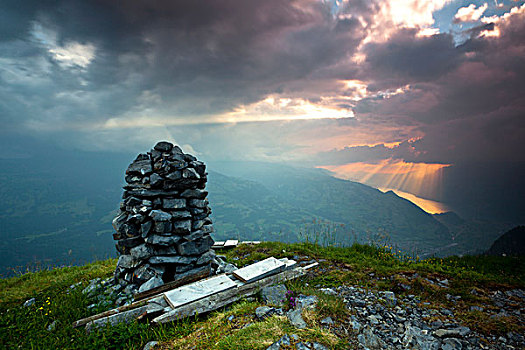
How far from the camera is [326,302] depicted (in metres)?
5.74

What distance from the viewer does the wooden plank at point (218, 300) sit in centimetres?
601

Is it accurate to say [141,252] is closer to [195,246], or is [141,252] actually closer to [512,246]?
[195,246]

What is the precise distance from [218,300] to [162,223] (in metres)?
3.92

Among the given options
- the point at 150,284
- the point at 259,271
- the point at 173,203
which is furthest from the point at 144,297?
the point at 259,271

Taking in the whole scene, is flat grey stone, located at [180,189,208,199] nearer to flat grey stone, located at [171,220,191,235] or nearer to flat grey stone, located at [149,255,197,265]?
flat grey stone, located at [171,220,191,235]

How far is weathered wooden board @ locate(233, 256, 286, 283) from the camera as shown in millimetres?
7387

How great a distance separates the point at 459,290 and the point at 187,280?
9.04 meters

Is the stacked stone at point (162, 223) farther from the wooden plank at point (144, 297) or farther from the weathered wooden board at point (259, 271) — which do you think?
the weathered wooden board at point (259, 271)

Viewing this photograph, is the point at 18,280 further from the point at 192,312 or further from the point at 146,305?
the point at 192,312

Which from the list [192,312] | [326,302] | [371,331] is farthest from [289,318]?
[192,312]

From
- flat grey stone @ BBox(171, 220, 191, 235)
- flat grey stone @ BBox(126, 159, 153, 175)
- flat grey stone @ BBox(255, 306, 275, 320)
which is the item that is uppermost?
flat grey stone @ BBox(126, 159, 153, 175)

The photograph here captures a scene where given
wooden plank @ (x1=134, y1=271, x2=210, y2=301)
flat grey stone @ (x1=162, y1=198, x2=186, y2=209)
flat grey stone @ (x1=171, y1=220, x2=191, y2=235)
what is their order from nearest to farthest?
wooden plank @ (x1=134, y1=271, x2=210, y2=301), flat grey stone @ (x1=171, y1=220, x2=191, y2=235), flat grey stone @ (x1=162, y1=198, x2=186, y2=209)

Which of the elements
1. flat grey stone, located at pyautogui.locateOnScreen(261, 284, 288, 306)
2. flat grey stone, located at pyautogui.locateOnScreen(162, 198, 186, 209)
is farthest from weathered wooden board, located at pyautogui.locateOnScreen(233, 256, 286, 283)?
flat grey stone, located at pyautogui.locateOnScreen(162, 198, 186, 209)

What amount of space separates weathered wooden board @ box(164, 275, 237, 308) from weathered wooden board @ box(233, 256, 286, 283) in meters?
0.40
